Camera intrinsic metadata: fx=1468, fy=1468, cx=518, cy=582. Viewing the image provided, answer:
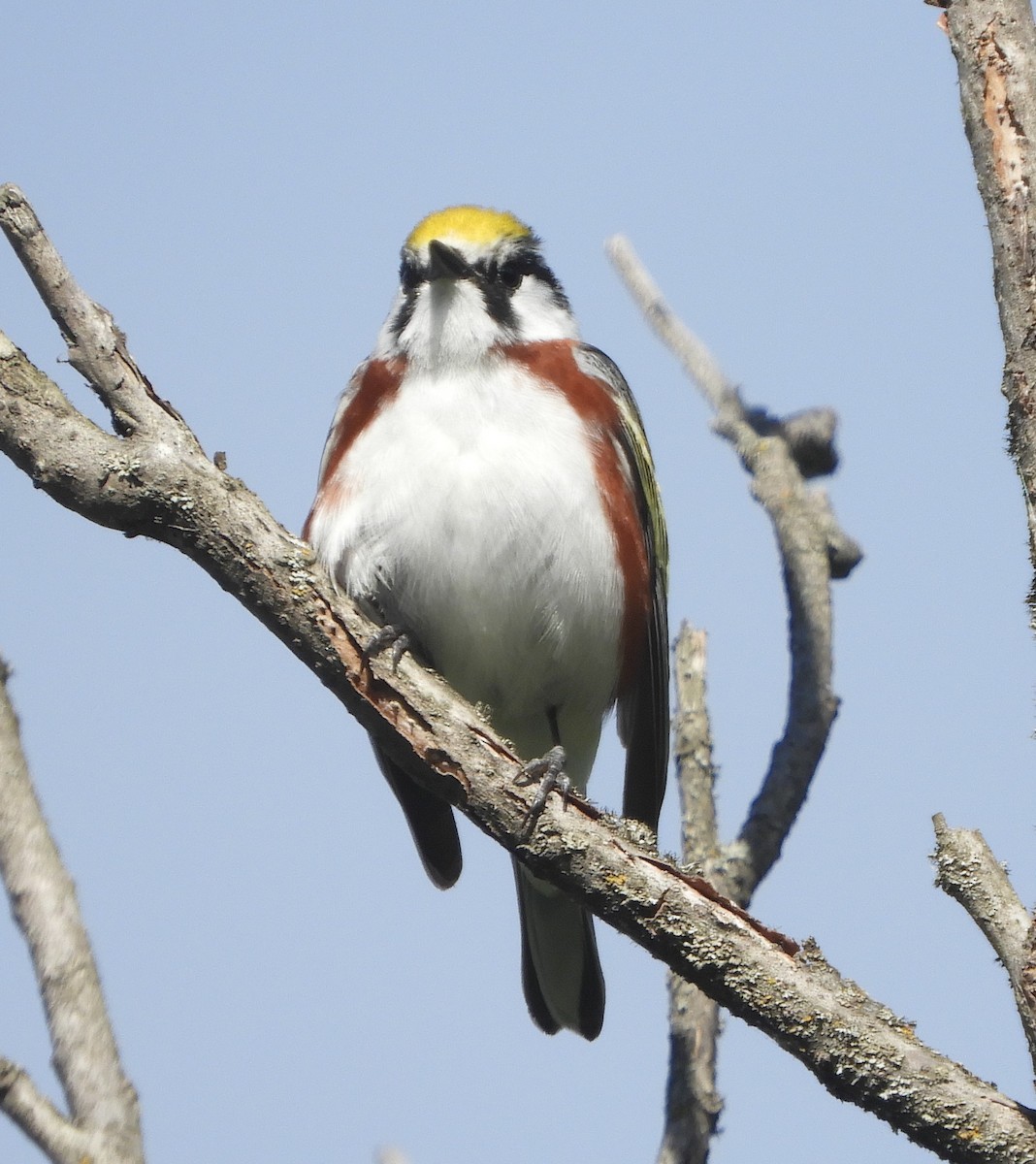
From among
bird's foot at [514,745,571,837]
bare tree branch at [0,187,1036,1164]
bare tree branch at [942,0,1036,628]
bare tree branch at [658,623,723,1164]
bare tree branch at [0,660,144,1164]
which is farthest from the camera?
bare tree branch at [658,623,723,1164]

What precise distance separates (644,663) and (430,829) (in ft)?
4.31

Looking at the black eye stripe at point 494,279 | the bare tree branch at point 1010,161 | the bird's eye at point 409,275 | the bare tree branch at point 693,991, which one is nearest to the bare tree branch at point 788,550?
the bare tree branch at point 693,991

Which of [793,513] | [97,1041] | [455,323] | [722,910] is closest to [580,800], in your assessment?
[722,910]

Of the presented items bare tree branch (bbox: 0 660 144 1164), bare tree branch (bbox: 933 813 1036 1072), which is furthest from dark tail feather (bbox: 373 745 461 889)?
bare tree branch (bbox: 933 813 1036 1072)

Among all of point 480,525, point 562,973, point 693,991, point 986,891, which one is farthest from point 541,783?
point 562,973

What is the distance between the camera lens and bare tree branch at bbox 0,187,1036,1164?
4082mm

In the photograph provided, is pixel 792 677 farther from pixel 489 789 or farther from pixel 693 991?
pixel 489 789

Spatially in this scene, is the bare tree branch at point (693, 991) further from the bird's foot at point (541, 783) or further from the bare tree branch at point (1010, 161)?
the bare tree branch at point (1010, 161)

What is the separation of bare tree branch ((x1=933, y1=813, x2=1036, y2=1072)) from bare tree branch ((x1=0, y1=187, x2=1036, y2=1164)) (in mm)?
356

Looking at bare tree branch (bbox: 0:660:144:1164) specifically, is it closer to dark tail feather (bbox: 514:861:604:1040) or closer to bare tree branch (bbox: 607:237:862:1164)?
bare tree branch (bbox: 607:237:862:1164)

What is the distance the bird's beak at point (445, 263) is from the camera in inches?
267

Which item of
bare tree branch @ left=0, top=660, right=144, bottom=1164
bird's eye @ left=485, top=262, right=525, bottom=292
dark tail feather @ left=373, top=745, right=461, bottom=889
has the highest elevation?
bird's eye @ left=485, top=262, right=525, bottom=292

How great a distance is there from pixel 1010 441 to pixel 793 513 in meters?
3.41

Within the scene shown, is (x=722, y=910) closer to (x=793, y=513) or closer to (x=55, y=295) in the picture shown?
(x=55, y=295)
